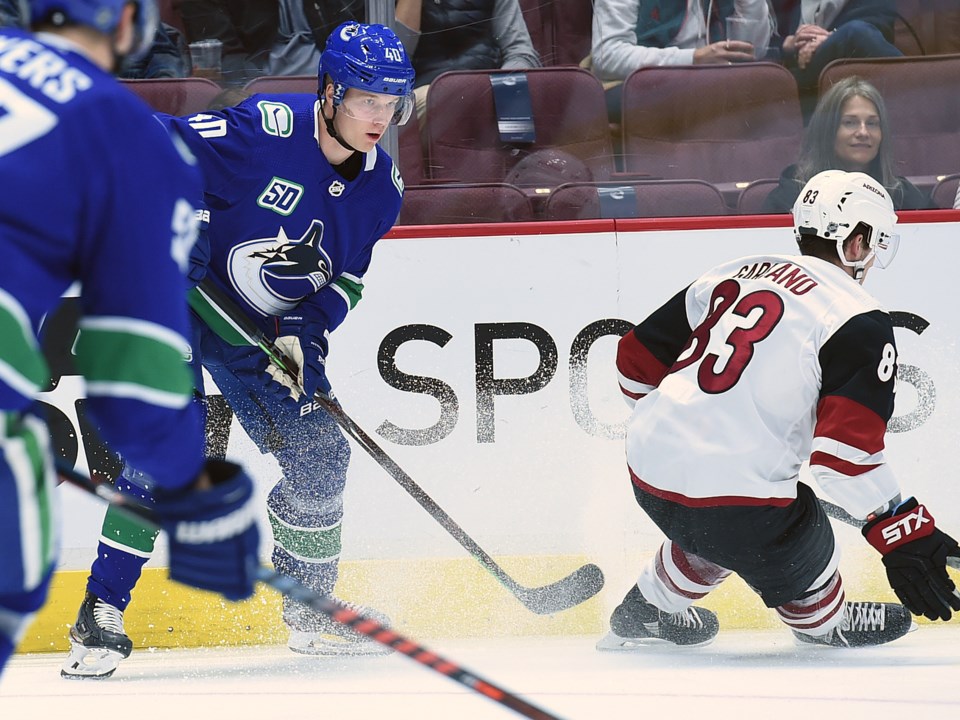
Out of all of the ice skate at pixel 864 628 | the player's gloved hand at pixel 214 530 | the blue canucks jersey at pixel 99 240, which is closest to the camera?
the blue canucks jersey at pixel 99 240

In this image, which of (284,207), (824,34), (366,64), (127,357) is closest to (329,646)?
(284,207)

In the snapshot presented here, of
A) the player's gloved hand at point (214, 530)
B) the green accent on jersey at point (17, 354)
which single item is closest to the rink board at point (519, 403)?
the player's gloved hand at point (214, 530)

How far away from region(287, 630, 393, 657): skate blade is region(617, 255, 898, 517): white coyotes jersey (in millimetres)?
730

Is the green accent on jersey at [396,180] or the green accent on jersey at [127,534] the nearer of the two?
the green accent on jersey at [127,534]

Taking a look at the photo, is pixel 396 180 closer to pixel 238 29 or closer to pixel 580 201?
pixel 580 201

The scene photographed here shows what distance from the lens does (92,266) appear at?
114 cm

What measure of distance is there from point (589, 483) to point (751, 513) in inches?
32.4

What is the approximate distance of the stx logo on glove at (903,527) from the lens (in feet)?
7.01

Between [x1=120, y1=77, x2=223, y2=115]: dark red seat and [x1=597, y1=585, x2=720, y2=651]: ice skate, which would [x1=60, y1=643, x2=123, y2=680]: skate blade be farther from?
[x1=120, y1=77, x2=223, y2=115]: dark red seat

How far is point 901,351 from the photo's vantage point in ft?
10.1

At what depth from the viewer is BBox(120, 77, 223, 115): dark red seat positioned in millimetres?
3408

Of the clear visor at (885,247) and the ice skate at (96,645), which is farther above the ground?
the clear visor at (885,247)

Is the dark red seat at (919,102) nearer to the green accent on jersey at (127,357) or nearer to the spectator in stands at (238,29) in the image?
the spectator in stands at (238,29)

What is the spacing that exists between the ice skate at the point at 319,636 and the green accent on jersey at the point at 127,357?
168cm
